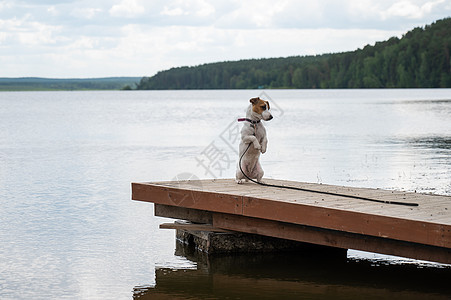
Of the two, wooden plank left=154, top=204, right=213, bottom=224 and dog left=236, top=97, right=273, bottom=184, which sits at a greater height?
dog left=236, top=97, right=273, bottom=184

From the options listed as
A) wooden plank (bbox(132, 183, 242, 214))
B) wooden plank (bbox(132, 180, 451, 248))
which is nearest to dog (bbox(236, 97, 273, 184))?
Answer: wooden plank (bbox(132, 180, 451, 248))

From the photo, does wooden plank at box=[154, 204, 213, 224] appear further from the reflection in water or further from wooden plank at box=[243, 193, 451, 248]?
wooden plank at box=[243, 193, 451, 248]

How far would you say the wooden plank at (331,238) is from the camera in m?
7.33

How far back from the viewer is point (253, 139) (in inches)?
373

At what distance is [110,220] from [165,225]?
2.36 meters

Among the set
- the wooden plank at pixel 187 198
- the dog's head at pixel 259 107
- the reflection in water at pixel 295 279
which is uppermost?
the dog's head at pixel 259 107

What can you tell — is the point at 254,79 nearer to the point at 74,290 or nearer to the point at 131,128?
the point at 131,128

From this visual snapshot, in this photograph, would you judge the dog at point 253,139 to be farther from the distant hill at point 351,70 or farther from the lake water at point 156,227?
the distant hill at point 351,70

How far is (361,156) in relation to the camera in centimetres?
2098

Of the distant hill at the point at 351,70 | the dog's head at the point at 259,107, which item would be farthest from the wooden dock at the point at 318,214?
the distant hill at the point at 351,70

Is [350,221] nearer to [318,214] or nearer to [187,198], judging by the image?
[318,214]

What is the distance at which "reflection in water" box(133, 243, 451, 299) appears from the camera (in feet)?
26.2

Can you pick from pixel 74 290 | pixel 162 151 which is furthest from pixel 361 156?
pixel 74 290

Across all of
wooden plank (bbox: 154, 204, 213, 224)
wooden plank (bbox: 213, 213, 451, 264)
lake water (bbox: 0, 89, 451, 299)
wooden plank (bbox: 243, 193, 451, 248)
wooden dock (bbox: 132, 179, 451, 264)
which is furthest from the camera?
wooden plank (bbox: 154, 204, 213, 224)
